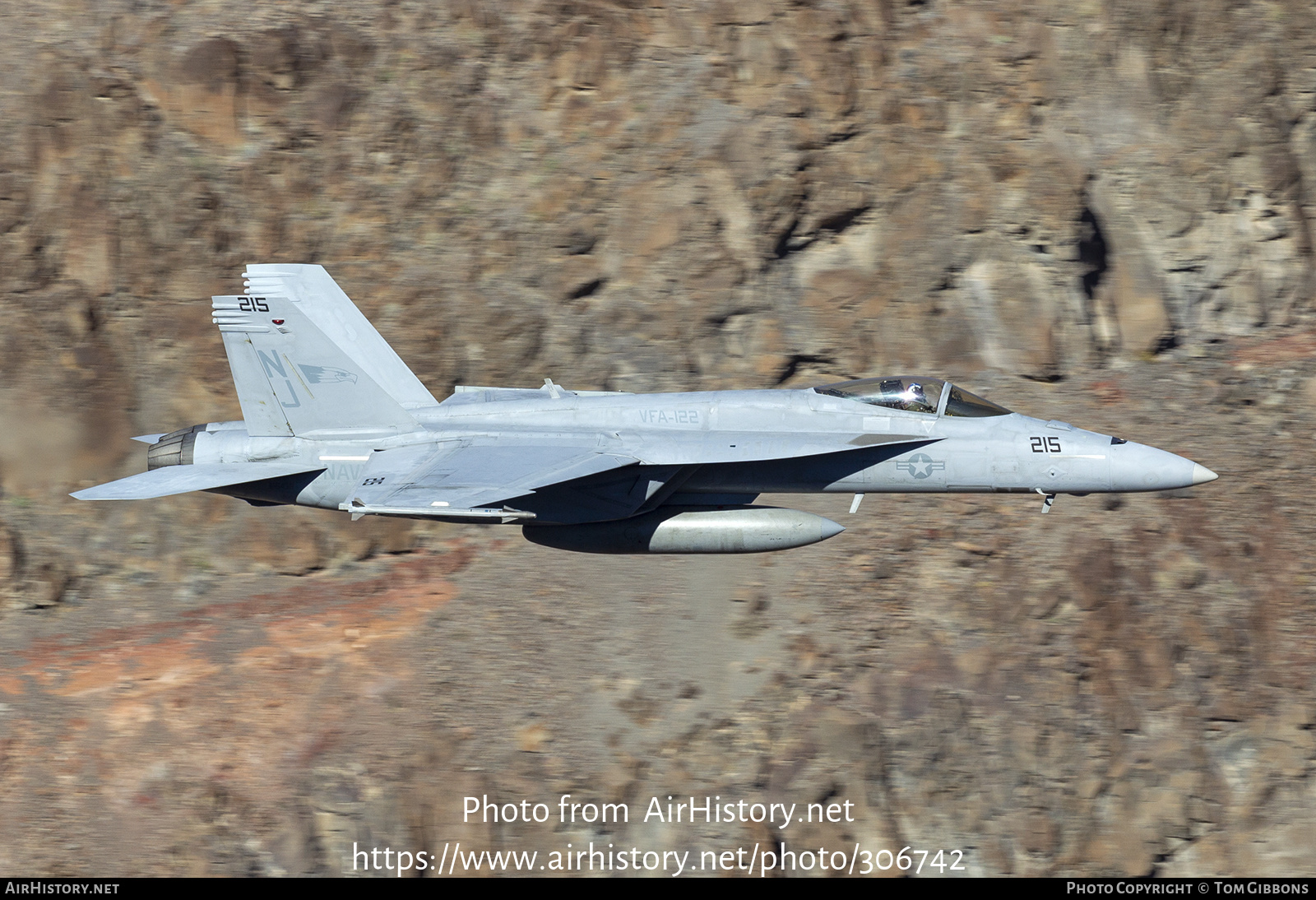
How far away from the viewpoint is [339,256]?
30.4 meters

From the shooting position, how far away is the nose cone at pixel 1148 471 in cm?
1852

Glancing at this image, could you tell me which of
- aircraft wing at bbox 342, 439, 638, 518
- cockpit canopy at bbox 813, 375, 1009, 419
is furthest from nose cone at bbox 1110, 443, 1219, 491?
aircraft wing at bbox 342, 439, 638, 518

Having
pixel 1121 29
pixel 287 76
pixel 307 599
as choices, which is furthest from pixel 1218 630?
pixel 287 76

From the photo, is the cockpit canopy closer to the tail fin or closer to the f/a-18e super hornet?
the f/a-18e super hornet

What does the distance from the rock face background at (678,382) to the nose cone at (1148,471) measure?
9.22 meters

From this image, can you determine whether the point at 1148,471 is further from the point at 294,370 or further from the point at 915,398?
the point at 294,370

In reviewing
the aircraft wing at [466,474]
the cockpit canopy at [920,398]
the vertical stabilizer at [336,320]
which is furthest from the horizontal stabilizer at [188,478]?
the cockpit canopy at [920,398]

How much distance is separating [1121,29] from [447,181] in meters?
18.1

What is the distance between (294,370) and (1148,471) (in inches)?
533

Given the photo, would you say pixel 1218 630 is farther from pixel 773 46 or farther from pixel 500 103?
pixel 500 103

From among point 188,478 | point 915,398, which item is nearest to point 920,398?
point 915,398

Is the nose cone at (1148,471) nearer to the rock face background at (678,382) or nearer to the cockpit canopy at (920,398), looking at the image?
the cockpit canopy at (920,398)

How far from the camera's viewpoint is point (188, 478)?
65.4 feet

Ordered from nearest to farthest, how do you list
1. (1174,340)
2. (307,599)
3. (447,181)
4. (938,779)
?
(938,779) → (307,599) → (447,181) → (1174,340)
